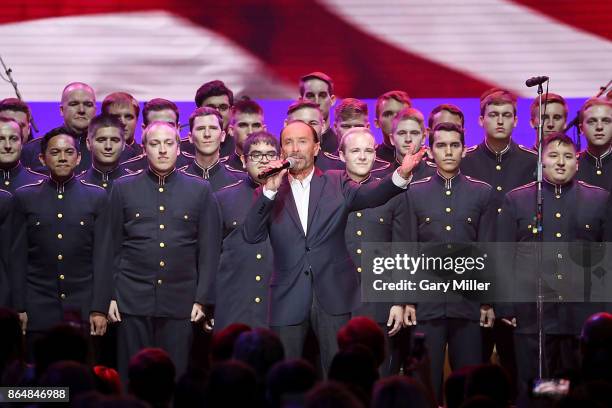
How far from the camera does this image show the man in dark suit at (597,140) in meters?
7.30

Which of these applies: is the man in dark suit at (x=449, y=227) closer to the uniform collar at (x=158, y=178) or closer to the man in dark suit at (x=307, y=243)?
the man in dark suit at (x=307, y=243)

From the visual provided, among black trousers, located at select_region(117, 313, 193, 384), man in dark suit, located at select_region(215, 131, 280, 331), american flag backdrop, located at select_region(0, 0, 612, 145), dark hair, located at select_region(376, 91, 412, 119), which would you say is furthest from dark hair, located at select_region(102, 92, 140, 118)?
black trousers, located at select_region(117, 313, 193, 384)

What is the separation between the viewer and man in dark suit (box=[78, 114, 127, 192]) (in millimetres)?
7152

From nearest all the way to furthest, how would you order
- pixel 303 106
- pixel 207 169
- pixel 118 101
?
pixel 207 169, pixel 303 106, pixel 118 101

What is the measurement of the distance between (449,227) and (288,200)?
130cm

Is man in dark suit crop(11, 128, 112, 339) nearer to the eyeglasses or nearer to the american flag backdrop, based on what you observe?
the eyeglasses

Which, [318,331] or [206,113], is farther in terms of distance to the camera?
[206,113]

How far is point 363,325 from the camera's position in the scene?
5.13m

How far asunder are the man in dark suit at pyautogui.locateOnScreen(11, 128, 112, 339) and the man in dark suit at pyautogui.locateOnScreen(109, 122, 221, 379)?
10 cm

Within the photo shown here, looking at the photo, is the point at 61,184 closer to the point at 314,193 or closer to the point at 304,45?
the point at 314,193

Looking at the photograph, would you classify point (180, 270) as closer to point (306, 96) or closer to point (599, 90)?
point (306, 96)

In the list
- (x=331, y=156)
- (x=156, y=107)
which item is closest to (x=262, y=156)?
(x=331, y=156)

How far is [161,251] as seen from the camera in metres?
6.63

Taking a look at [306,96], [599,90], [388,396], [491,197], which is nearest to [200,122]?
[306,96]
